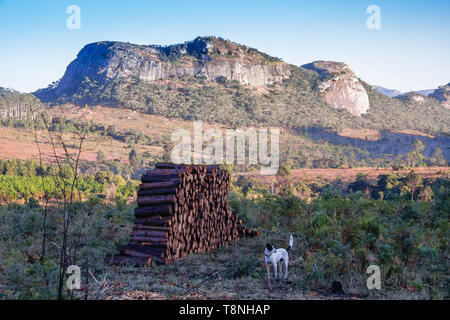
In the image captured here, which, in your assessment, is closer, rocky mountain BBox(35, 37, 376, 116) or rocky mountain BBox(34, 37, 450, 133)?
rocky mountain BBox(34, 37, 450, 133)

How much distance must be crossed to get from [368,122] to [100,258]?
3058 inches

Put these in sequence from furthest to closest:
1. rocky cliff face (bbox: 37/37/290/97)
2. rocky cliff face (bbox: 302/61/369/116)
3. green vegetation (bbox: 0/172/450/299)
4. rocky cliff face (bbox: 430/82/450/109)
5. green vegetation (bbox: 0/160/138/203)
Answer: rocky cliff face (bbox: 430/82/450/109)
rocky cliff face (bbox: 302/61/369/116)
rocky cliff face (bbox: 37/37/290/97)
green vegetation (bbox: 0/160/138/203)
green vegetation (bbox: 0/172/450/299)

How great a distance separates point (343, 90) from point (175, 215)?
8804cm

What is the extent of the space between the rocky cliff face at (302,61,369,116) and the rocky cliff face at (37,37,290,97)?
9.36 meters

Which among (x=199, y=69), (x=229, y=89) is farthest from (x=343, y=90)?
(x=199, y=69)

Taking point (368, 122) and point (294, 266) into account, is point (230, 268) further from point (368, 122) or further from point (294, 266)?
point (368, 122)

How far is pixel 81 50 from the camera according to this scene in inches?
4272

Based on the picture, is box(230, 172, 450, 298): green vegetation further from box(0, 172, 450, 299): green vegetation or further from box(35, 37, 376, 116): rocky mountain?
box(35, 37, 376, 116): rocky mountain

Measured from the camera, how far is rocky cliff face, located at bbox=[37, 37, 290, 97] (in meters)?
83.0

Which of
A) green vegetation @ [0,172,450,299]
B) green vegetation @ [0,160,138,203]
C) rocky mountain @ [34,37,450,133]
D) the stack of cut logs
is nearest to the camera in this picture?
green vegetation @ [0,172,450,299]

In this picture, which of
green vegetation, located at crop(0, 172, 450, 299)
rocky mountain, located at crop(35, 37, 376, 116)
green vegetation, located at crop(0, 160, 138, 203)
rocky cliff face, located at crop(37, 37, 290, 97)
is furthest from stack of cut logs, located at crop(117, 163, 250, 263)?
rocky cliff face, located at crop(37, 37, 290, 97)

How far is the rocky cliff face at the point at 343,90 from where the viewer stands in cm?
8631

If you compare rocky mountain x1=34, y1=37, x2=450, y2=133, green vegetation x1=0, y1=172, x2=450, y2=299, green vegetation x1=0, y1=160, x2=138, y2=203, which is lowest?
green vegetation x1=0, y1=160, x2=138, y2=203

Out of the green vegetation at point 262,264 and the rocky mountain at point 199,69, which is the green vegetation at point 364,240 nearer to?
the green vegetation at point 262,264
